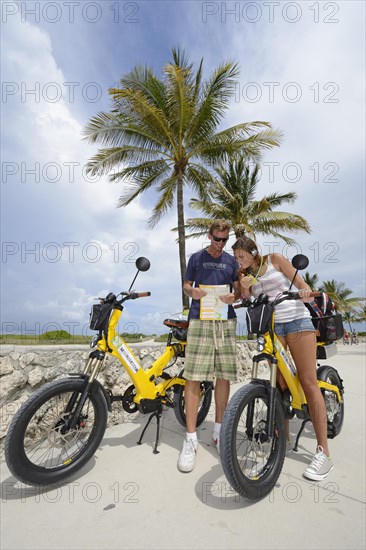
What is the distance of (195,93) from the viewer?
10719 millimetres

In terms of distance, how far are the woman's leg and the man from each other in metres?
0.55

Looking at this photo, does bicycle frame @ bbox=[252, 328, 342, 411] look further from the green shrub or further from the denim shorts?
the green shrub

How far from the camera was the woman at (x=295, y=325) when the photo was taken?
7.72 feet

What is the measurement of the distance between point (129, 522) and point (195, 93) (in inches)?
464

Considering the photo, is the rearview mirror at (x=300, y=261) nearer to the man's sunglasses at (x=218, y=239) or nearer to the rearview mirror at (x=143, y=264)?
the man's sunglasses at (x=218, y=239)

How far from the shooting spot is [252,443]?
7.04ft

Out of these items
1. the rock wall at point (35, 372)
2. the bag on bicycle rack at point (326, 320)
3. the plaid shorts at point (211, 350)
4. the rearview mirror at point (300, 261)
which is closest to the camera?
the rearview mirror at point (300, 261)

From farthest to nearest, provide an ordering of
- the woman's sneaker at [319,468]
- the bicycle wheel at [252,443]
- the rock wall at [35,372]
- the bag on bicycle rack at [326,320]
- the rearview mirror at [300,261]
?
the rock wall at [35,372], the bag on bicycle rack at [326,320], the woman's sneaker at [319,468], the rearview mirror at [300,261], the bicycle wheel at [252,443]

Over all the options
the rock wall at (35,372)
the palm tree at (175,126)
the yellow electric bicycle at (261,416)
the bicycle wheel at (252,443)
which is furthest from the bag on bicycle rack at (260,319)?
the palm tree at (175,126)

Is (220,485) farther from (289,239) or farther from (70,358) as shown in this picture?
(289,239)

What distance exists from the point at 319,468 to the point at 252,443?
0.59 m

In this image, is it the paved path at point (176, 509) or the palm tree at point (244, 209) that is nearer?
the paved path at point (176, 509)

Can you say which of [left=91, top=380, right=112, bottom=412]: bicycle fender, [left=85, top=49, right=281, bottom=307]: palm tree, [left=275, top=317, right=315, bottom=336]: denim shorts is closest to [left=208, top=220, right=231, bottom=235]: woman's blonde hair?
[left=275, top=317, right=315, bottom=336]: denim shorts

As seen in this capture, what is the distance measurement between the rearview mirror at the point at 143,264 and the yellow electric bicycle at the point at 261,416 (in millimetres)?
884
